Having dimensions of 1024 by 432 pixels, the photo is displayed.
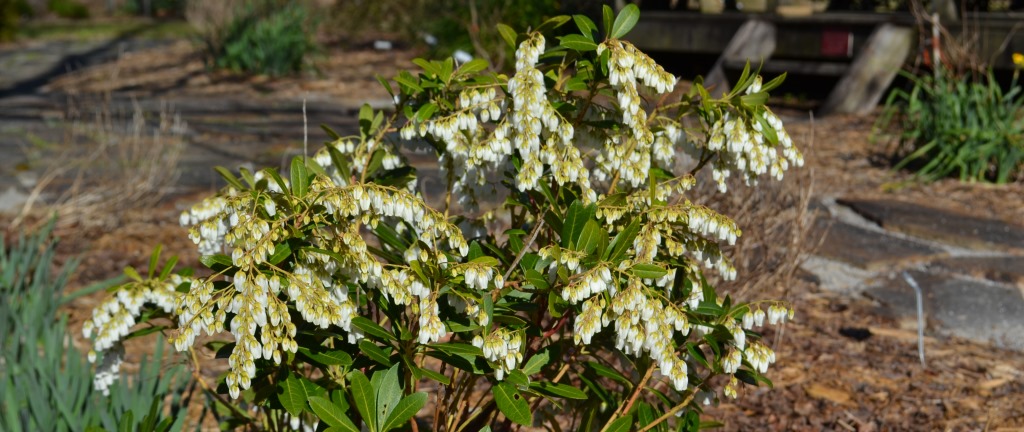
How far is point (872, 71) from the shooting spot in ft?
23.0

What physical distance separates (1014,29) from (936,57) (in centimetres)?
46

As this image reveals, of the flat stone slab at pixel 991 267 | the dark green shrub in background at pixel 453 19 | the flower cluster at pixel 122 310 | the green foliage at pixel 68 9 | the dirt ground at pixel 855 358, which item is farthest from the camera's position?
the green foliage at pixel 68 9

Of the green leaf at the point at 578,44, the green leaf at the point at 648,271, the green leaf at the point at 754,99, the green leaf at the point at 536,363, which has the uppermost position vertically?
the green leaf at the point at 578,44

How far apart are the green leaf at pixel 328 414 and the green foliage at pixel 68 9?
70.5 ft

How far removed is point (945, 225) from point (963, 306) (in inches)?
34.9

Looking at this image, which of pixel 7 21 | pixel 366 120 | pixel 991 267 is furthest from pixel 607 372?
pixel 7 21

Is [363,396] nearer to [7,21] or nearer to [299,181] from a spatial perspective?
[299,181]

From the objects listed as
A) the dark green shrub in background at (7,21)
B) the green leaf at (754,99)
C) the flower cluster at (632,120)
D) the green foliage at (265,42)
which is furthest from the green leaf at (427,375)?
the dark green shrub in background at (7,21)

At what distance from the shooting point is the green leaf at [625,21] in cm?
187

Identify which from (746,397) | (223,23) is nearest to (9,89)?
(223,23)

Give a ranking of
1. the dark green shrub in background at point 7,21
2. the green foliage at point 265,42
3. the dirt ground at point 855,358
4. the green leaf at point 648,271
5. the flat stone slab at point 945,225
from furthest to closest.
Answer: the dark green shrub in background at point 7,21 → the green foliage at point 265,42 → the flat stone slab at point 945,225 → the dirt ground at point 855,358 → the green leaf at point 648,271

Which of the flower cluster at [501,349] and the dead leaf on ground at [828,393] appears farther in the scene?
the dead leaf on ground at [828,393]

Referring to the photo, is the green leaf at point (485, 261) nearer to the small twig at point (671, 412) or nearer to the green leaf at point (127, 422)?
the small twig at point (671, 412)

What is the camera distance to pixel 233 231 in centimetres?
167
